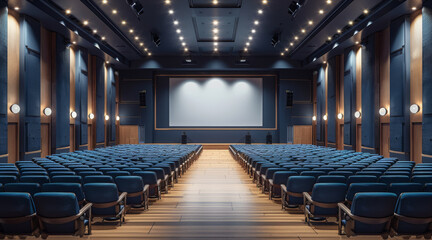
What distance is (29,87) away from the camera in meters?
12.3

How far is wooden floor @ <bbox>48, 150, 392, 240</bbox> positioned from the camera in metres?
4.36

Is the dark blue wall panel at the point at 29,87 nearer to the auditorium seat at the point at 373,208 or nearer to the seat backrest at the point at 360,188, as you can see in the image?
the seat backrest at the point at 360,188

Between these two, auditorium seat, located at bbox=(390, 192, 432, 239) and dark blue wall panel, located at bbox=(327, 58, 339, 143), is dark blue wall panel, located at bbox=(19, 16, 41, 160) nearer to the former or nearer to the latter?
auditorium seat, located at bbox=(390, 192, 432, 239)

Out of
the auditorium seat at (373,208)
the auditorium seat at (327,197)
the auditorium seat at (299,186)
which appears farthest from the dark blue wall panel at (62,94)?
the auditorium seat at (373,208)

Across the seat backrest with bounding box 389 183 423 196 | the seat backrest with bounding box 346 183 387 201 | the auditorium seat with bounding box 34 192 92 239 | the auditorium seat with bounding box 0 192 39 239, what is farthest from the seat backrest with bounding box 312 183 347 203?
the auditorium seat with bounding box 0 192 39 239

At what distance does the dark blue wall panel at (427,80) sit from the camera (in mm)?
10281

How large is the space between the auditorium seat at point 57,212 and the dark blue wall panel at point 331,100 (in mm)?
17933

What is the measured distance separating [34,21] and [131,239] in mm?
11647

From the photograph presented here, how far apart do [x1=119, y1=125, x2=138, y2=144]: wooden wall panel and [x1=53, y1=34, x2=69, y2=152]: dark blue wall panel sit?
8.87 m

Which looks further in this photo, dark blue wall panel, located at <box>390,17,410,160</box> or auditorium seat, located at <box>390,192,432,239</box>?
dark blue wall panel, located at <box>390,17,410,160</box>

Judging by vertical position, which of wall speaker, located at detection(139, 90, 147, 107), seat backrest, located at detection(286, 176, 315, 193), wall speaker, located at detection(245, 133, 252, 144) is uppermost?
wall speaker, located at detection(139, 90, 147, 107)

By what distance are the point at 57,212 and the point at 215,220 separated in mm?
2383

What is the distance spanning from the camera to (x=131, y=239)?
13.7 ft

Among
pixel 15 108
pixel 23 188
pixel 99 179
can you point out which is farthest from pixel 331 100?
pixel 23 188
